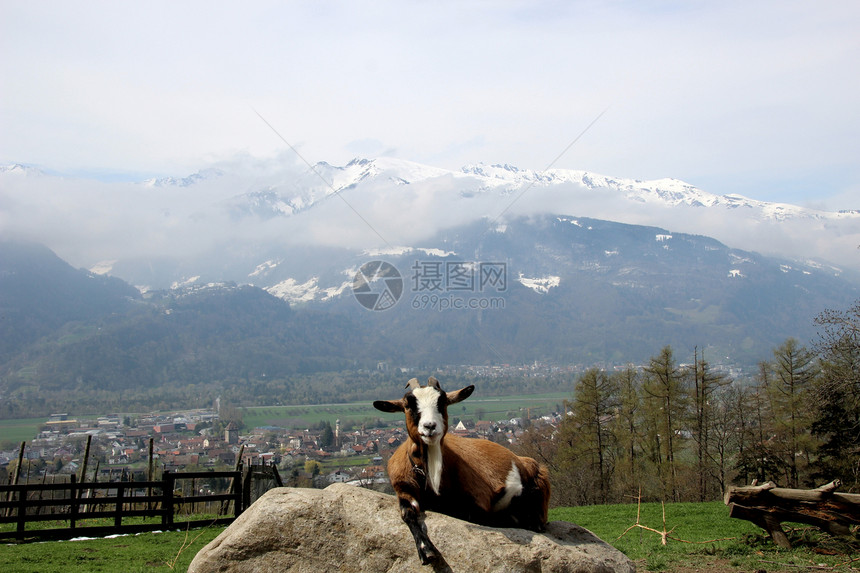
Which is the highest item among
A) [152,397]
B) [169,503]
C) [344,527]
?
[344,527]

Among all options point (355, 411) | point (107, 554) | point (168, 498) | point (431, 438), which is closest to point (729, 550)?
point (431, 438)

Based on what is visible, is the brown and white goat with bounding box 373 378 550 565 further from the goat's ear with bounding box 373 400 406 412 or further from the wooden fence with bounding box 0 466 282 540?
the wooden fence with bounding box 0 466 282 540

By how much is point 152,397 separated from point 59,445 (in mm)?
97305

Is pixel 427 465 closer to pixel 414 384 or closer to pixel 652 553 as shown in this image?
pixel 414 384

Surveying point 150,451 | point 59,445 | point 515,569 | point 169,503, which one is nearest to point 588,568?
point 515,569

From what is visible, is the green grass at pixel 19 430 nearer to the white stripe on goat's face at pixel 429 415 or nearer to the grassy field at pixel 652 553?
the grassy field at pixel 652 553

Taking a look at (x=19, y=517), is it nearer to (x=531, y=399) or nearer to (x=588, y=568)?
(x=588, y=568)

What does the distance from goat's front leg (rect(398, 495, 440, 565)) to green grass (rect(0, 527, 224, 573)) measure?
21.5 feet

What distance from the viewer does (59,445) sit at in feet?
324

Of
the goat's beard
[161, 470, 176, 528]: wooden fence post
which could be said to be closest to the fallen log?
the goat's beard

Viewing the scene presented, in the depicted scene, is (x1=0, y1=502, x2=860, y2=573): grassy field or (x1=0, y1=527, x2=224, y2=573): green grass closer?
(x1=0, y1=502, x2=860, y2=573): grassy field

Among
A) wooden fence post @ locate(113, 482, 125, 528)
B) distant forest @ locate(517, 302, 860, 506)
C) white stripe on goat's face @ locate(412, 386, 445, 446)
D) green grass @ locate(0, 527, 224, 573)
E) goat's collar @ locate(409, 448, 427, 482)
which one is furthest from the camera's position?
distant forest @ locate(517, 302, 860, 506)

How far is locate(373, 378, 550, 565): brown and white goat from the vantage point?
716 cm

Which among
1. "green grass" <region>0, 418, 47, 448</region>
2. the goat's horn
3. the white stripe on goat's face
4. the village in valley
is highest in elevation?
the goat's horn
